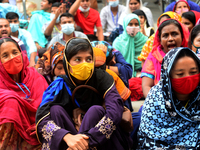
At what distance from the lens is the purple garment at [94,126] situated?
2154mm

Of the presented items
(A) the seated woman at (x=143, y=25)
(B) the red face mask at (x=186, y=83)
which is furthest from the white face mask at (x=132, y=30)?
(B) the red face mask at (x=186, y=83)

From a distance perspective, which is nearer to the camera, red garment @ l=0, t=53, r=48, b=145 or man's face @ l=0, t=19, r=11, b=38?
red garment @ l=0, t=53, r=48, b=145

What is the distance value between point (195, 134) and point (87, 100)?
1.04 metres

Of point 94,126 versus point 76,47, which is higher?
point 76,47

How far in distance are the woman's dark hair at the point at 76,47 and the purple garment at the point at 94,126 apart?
1.57ft

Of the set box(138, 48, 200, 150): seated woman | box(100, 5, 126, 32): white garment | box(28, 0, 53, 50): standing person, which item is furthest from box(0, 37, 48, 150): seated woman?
box(100, 5, 126, 32): white garment

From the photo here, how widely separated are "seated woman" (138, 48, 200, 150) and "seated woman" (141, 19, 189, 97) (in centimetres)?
73

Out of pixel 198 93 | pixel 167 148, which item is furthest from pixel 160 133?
pixel 198 93

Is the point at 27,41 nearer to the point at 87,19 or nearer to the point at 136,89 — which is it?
the point at 87,19

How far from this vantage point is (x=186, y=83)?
82.7 inches

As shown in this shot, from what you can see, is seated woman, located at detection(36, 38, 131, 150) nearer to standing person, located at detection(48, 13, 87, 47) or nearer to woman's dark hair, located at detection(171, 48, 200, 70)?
woman's dark hair, located at detection(171, 48, 200, 70)

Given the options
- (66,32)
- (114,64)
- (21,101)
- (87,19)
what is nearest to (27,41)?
(66,32)

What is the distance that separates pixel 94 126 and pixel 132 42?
2908 mm

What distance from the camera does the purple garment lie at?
2.15 metres
